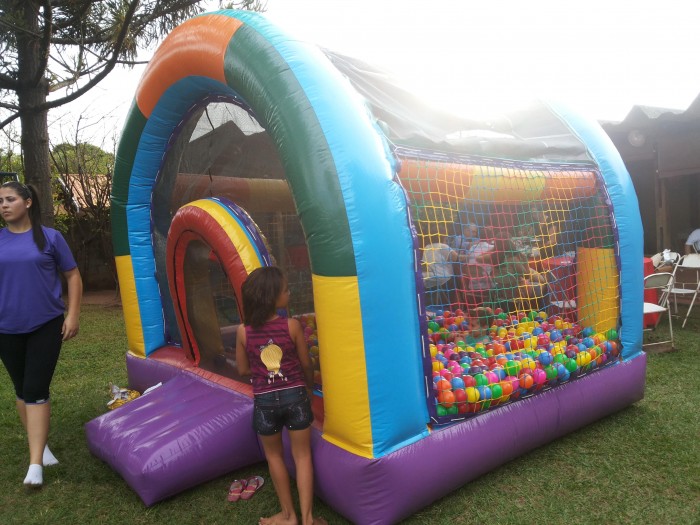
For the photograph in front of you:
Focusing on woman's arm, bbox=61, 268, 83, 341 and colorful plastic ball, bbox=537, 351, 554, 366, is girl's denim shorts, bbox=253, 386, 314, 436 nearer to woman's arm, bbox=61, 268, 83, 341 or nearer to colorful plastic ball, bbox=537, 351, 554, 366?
woman's arm, bbox=61, 268, 83, 341

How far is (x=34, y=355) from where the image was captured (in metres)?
2.58

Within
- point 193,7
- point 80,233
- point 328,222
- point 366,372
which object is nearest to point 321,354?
point 366,372

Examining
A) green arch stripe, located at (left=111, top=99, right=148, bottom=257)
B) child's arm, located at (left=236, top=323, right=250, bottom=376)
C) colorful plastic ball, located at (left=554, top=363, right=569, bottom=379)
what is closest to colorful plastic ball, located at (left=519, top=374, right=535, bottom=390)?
colorful plastic ball, located at (left=554, top=363, right=569, bottom=379)

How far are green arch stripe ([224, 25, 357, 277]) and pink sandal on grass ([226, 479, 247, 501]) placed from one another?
1.14m

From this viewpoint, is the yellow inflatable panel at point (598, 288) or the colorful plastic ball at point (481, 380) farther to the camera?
the yellow inflatable panel at point (598, 288)

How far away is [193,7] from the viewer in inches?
255

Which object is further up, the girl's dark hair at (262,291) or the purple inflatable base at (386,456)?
Result: the girl's dark hair at (262,291)

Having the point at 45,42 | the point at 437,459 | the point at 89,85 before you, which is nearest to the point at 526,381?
the point at 437,459

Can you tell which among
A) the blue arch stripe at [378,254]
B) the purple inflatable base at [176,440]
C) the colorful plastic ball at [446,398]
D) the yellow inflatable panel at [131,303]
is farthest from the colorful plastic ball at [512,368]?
the yellow inflatable panel at [131,303]

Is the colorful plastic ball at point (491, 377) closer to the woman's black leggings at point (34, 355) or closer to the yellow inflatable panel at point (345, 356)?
the yellow inflatable panel at point (345, 356)

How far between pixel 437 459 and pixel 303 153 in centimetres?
137

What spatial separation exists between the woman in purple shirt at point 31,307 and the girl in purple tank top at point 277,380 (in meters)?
1.12

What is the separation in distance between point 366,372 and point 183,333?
1693 mm

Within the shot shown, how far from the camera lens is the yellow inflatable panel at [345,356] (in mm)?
2055
